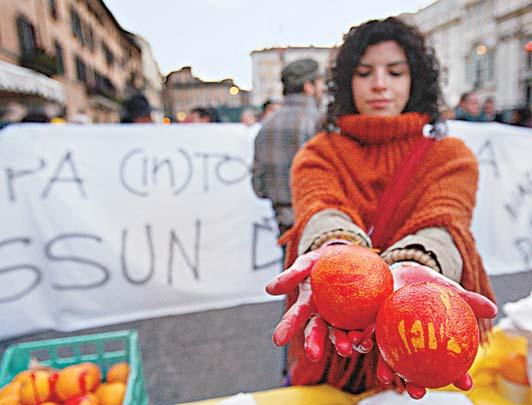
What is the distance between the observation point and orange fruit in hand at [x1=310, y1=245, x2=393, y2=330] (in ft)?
2.16

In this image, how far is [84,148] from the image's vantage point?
3363 millimetres

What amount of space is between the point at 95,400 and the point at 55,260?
215 centimetres

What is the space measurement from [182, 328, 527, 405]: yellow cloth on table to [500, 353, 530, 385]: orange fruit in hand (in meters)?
0.02

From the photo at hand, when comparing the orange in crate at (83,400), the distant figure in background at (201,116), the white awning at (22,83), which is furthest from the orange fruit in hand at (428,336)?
the white awning at (22,83)

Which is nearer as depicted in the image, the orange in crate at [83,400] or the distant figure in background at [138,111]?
the orange in crate at [83,400]

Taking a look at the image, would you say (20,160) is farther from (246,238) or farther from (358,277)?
(358,277)

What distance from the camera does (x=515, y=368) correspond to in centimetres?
106

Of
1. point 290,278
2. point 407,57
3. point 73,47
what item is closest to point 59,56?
point 73,47

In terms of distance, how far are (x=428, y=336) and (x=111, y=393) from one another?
1.29 meters

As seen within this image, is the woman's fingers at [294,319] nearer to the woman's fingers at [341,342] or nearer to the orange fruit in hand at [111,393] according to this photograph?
the woman's fingers at [341,342]

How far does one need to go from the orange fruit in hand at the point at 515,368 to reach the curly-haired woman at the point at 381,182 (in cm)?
10

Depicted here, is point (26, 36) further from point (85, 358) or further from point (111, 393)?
point (111, 393)

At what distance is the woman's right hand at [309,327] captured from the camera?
0.69 meters

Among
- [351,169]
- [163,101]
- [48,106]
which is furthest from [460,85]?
[163,101]
